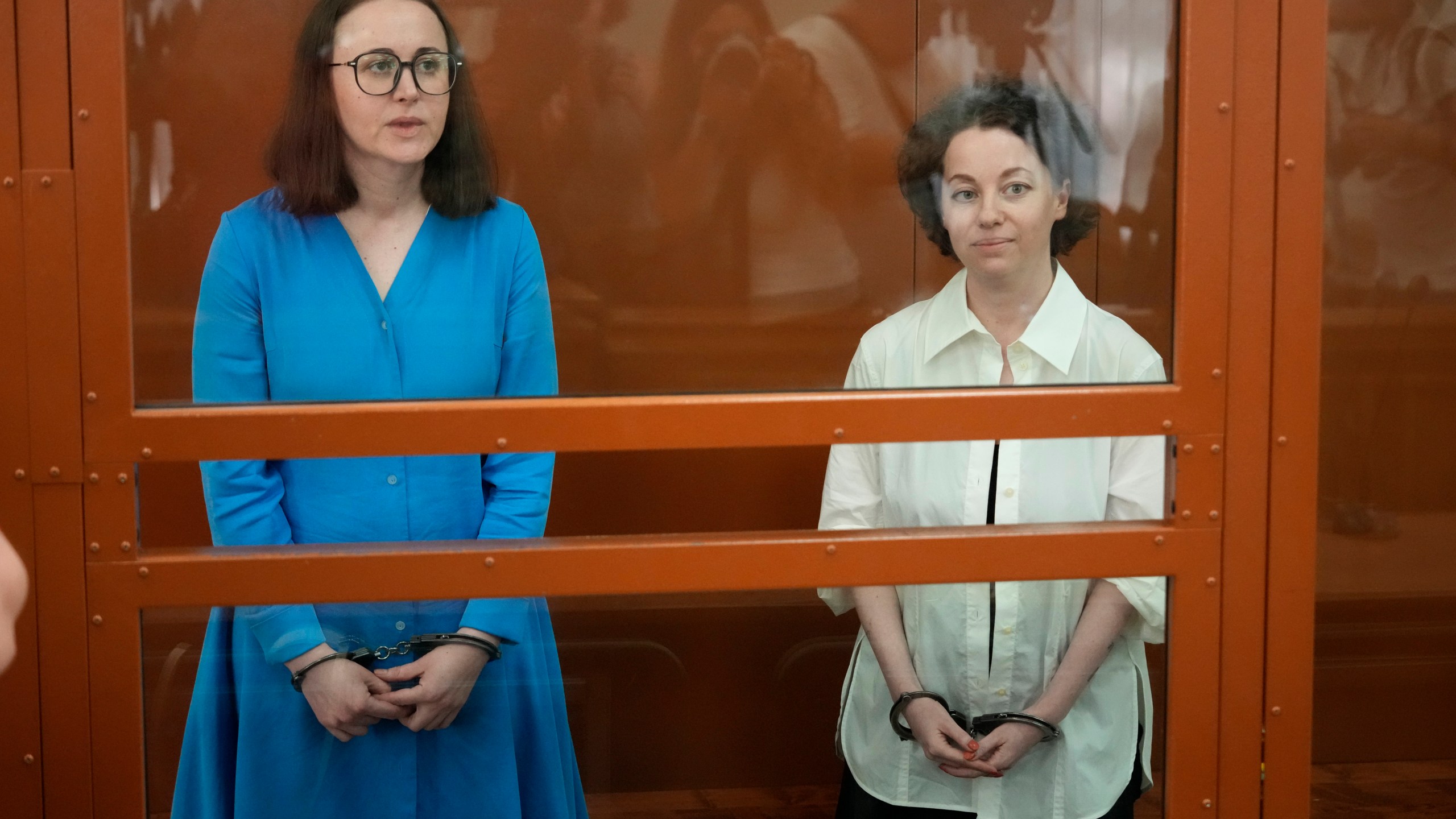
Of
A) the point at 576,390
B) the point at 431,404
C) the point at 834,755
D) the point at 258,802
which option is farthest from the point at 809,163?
the point at 258,802

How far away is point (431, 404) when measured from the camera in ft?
5.57

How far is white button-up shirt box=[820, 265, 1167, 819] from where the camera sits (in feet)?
5.90

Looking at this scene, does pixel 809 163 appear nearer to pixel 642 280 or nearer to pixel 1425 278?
pixel 642 280

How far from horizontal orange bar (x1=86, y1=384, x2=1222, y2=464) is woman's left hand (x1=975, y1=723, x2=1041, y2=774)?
47cm

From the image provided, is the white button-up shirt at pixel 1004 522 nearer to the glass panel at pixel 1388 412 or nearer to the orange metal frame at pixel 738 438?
the orange metal frame at pixel 738 438

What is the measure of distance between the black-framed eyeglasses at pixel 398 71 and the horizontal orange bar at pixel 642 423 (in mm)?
437

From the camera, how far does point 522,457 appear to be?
69.0 inches

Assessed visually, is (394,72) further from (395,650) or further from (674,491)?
(395,650)

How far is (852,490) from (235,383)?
90cm

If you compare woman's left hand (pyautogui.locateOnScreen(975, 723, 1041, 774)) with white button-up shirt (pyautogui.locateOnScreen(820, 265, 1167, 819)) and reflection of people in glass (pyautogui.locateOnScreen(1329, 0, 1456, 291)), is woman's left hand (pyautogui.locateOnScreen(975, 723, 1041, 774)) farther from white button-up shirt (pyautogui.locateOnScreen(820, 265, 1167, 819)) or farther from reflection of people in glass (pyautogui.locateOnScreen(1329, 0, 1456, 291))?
reflection of people in glass (pyautogui.locateOnScreen(1329, 0, 1456, 291))

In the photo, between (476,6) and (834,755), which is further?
(834,755)

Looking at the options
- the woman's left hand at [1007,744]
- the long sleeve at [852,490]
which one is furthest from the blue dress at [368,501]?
the woman's left hand at [1007,744]

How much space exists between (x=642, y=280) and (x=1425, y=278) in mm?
1292

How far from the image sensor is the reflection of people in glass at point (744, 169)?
1.71 metres
